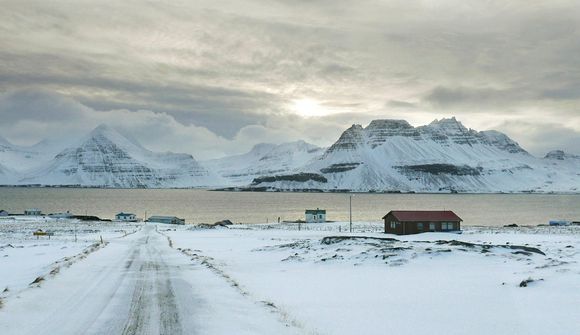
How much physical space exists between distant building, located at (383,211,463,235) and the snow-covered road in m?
49.5

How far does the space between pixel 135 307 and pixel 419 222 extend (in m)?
59.8

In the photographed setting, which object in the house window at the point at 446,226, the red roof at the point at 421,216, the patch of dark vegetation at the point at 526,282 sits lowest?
the patch of dark vegetation at the point at 526,282

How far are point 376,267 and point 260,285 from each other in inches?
324

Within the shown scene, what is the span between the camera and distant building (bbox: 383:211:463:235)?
73625 mm

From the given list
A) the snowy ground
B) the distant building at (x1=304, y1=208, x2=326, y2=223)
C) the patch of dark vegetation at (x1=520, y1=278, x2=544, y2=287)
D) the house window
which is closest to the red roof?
the house window

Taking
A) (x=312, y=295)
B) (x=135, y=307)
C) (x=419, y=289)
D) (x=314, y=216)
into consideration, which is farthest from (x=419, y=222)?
(x=135, y=307)

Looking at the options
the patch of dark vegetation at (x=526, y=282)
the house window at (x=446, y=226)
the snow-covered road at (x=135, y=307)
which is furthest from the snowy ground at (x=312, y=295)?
the house window at (x=446, y=226)

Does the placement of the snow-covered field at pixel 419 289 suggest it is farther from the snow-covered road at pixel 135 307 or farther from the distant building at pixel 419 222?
the distant building at pixel 419 222

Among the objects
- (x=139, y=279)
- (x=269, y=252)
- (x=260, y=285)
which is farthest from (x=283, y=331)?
(x=269, y=252)

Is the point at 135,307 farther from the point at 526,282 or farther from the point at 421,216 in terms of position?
the point at 421,216

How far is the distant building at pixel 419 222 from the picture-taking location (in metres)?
73.6

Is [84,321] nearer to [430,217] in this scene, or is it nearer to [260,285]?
[260,285]

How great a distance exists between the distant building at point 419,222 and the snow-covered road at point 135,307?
49.5 m

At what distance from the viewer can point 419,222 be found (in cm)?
7381
